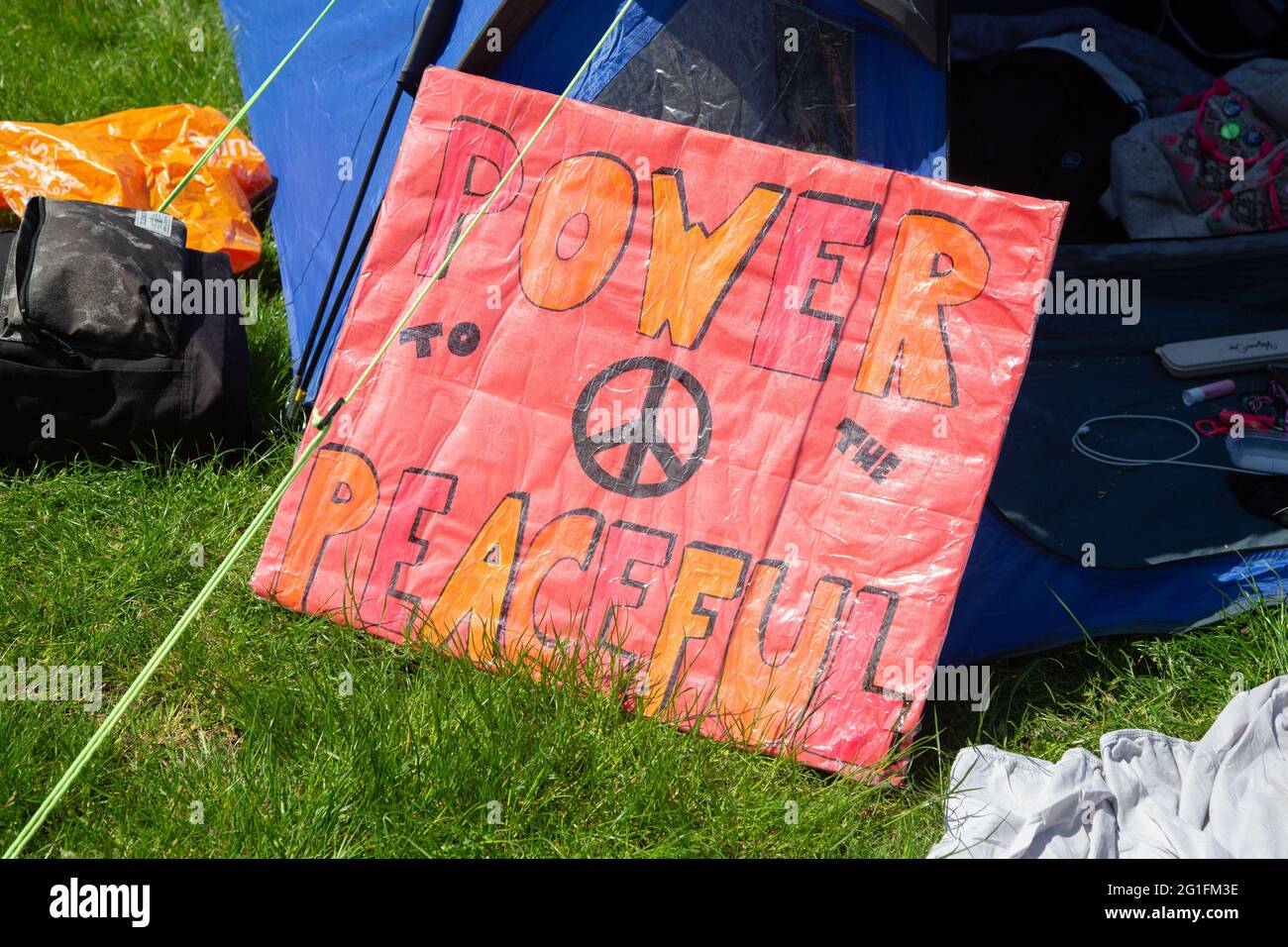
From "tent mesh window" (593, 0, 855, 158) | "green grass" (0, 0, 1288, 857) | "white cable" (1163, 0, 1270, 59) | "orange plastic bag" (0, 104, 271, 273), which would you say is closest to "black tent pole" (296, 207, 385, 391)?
"green grass" (0, 0, 1288, 857)

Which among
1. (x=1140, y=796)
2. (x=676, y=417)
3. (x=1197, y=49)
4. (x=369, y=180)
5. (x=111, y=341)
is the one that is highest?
(x=1197, y=49)

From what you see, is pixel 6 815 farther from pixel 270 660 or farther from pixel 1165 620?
pixel 1165 620

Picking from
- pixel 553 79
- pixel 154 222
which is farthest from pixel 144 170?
pixel 553 79

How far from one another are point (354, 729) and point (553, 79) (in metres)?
1.44

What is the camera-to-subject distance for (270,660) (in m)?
2.15

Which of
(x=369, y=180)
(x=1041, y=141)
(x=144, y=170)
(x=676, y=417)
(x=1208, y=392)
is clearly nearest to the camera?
(x=676, y=417)

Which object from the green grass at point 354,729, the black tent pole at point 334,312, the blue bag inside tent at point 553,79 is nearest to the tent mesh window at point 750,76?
the blue bag inside tent at point 553,79

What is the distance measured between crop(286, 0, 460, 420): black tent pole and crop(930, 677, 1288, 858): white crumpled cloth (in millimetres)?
1729

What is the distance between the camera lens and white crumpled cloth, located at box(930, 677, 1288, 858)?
74.7 inches

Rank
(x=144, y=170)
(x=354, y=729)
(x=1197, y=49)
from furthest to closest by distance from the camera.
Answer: (x=1197, y=49) → (x=144, y=170) → (x=354, y=729)

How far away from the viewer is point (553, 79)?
2.45 meters

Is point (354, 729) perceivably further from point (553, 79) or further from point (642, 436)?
point (553, 79)

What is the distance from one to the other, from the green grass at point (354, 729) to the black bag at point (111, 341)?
0.10 metres

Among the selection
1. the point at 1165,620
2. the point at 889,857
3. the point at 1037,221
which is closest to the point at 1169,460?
the point at 1165,620
